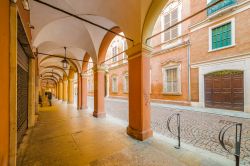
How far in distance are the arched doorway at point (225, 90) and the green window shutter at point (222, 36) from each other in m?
1.86

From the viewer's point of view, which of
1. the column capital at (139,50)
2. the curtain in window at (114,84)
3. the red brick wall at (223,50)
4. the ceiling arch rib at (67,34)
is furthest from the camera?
the curtain in window at (114,84)

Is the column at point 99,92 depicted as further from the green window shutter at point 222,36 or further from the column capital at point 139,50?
the green window shutter at point 222,36

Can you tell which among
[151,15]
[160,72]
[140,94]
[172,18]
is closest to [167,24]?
[172,18]

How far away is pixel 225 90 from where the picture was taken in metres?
8.22

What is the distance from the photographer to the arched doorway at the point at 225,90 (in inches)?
302

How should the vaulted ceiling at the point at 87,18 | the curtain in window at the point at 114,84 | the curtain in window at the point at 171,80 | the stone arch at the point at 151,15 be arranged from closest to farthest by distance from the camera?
the stone arch at the point at 151,15, the vaulted ceiling at the point at 87,18, the curtain in window at the point at 171,80, the curtain in window at the point at 114,84

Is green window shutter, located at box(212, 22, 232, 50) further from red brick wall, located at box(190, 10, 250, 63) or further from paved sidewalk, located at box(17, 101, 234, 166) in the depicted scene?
paved sidewalk, located at box(17, 101, 234, 166)

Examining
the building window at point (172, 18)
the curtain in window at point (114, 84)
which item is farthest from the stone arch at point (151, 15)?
the curtain in window at point (114, 84)

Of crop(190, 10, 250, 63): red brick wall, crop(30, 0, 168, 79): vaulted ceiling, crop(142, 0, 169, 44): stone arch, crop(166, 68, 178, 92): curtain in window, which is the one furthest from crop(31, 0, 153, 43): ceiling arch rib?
crop(166, 68, 178, 92): curtain in window

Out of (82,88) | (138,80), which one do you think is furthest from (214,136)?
(82,88)

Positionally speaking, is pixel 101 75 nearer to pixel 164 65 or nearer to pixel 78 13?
pixel 78 13

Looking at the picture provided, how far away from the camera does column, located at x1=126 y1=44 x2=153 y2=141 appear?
3.93m

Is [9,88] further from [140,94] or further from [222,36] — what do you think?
[222,36]

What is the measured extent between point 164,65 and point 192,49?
2620mm
